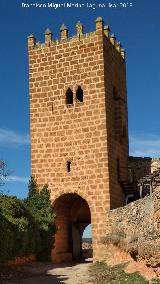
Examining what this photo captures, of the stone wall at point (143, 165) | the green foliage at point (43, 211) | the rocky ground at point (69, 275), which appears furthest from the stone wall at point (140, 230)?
the stone wall at point (143, 165)

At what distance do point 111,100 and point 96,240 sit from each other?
7304mm

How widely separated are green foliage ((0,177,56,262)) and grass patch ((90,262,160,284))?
3.01m

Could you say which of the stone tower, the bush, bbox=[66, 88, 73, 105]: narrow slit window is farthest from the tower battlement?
the bush

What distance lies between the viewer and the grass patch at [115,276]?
1460 centimetres

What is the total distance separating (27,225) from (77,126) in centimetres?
651

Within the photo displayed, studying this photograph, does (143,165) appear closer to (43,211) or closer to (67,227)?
(67,227)

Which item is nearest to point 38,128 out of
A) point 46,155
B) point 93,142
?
point 46,155

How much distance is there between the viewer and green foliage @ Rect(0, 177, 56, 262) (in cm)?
1798

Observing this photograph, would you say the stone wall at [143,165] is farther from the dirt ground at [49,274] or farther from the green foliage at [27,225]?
the dirt ground at [49,274]

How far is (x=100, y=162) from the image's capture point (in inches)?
941

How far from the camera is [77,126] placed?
81.2 ft

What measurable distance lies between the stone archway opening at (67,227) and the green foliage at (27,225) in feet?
3.44

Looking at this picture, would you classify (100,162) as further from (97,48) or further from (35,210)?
(97,48)

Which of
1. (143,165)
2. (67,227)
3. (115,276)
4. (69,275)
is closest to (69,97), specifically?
(143,165)
